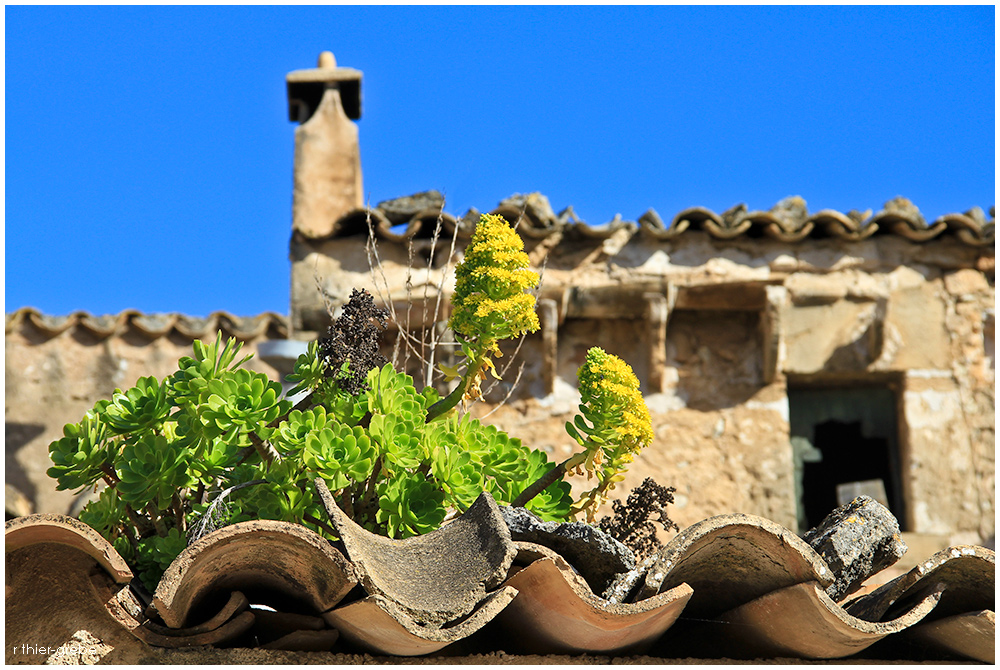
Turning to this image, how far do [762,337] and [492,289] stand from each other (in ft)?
15.6

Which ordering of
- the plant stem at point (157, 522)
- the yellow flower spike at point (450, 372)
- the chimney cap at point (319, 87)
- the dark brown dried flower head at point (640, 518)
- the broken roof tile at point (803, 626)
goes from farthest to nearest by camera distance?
the chimney cap at point (319, 87), the dark brown dried flower head at point (640, 518), the yellow flower spike at point (450, 372), the plant stem at point (157, 522), the broken roof tile at point (803, 626)

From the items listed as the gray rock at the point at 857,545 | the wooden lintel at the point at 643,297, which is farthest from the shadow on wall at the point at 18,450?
the gray rock at the point at 857,545

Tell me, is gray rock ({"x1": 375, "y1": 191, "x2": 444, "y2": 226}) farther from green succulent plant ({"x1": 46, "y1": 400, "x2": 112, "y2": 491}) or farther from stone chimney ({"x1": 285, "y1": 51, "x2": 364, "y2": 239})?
green succulent plant ({"x1": 46, "y1": 400, "x2": 112, "y2": 491})

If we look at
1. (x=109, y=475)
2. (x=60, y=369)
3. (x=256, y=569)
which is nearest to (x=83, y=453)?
(x=109, y=475)

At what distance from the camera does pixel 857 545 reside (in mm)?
2176

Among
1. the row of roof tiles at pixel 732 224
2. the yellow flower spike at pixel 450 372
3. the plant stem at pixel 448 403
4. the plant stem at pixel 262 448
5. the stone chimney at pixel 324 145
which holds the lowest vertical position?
the plant stem at pixel 262 448

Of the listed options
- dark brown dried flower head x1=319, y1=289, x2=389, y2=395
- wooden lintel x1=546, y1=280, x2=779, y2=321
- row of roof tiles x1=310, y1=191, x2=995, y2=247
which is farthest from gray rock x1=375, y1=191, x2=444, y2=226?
dark brown dried flower head x1=319, y1=289, x2=389, y2=395

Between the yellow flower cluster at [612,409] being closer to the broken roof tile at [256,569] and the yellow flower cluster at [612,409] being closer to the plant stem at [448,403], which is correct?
the plant stem at [448,403]

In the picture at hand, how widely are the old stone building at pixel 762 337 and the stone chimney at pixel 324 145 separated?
105 millimetres

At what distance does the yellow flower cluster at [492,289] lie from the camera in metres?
2.29

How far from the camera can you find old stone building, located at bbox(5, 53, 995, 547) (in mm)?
6445

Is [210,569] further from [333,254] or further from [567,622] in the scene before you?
[333,254]

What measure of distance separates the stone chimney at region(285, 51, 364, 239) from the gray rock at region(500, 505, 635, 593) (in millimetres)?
5064

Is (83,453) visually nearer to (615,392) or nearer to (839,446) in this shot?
(615,392)
